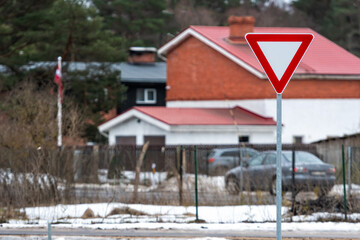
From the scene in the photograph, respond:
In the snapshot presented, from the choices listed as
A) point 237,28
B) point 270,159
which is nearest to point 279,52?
point 270,159

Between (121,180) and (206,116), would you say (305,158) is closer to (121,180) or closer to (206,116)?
(121,180)

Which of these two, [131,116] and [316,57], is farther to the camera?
[316,57]

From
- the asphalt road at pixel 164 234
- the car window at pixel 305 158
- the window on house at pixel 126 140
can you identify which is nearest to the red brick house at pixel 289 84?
the window on house at pixel 126 140

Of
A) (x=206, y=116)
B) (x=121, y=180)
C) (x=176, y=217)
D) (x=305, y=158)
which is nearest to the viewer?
(x=176, y=217)

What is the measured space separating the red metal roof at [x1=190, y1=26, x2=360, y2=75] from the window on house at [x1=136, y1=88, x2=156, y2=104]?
13554 mm

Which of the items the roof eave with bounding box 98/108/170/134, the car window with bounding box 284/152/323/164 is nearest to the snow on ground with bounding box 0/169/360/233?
the car window with bounding box 284/152/323/164

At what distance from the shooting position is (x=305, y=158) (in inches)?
918

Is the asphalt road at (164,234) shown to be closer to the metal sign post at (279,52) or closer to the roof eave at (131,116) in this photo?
the metal sign post at (279,52)

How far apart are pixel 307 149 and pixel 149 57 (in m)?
37.8

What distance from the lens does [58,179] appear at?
18703mm

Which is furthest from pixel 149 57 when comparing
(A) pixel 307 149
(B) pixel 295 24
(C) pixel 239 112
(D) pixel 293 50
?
(D) pixel 293 50

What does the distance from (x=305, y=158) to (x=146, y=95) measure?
1350 inches

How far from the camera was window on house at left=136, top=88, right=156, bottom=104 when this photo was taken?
2232 inches

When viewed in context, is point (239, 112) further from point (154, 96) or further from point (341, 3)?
point (341, 3)
